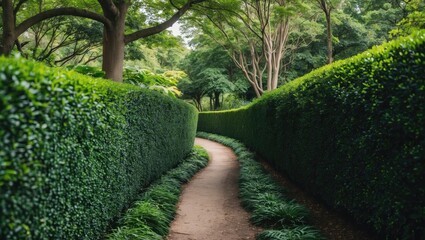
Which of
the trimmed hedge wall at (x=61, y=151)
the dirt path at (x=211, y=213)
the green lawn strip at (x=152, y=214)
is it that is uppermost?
the trimmed hedge wall at (x=61, y=151)

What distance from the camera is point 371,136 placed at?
3.71 metres

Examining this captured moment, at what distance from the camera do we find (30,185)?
2.36 metres

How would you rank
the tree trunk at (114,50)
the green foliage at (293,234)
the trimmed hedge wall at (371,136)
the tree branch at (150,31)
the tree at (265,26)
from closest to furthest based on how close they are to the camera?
1. the trimmed hedge wall at (371,136)
2. the green foliage at (293,234)
3. the tree trunk at (114,50)
4. the tree branch at (150,31)
5. the tree at (265,26)

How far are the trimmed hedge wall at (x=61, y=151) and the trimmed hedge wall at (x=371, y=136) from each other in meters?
3.15

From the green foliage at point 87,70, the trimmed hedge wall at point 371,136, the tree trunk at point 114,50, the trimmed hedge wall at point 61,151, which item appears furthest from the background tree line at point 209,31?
the trimmed hedge wall at point 371,136

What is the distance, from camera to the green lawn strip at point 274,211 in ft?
15.2

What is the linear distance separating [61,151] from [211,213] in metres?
4.02

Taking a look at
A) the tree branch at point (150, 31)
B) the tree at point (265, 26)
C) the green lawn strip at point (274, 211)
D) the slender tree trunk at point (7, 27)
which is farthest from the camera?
the tree at point (265, 26)

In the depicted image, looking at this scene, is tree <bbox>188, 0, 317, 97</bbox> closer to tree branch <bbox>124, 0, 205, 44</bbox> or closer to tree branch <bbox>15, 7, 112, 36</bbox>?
tree branch <bbox>124, 0, 205, 44</bbox>

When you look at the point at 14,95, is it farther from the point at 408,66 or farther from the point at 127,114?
the point at 408,66

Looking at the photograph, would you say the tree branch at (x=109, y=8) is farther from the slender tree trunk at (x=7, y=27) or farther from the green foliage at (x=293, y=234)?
the green foliage at (x=293, y=234)

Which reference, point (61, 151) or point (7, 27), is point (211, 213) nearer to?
point (61, 151)

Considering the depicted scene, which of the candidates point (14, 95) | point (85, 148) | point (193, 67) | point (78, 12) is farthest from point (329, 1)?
point (193, 67)

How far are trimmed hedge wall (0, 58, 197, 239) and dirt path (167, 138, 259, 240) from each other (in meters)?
1.15
